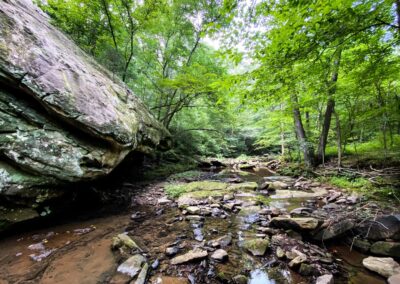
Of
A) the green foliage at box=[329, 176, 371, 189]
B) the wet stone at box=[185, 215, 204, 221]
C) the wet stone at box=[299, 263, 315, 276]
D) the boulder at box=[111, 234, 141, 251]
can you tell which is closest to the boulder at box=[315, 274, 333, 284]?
the wet stone at box=[299, 263, 315, 276]

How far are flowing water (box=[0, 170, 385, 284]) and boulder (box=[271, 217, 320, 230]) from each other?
41 centimetres

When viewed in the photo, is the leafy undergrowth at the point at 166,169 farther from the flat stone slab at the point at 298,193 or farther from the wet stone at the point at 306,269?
the wet stone at the point at 306,269

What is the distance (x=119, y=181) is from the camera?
7746 millimetres

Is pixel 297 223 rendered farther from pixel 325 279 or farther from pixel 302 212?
pixel 325 279

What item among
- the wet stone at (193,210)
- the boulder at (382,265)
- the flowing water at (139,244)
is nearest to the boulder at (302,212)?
the flowing water at (139,244)

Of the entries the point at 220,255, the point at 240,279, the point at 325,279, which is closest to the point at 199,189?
the point at 220,255

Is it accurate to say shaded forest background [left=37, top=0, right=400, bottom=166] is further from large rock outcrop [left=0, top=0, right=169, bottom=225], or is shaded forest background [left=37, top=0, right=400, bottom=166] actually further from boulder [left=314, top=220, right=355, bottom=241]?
large rock outcrop [left=0, top=0, right=169, bottom=225]

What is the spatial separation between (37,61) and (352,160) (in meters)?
10.5

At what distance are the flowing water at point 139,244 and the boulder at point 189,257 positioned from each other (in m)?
0.10

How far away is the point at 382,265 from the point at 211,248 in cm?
247

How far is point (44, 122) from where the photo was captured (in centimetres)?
395

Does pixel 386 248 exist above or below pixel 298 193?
below

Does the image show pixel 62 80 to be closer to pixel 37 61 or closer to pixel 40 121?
pixel 37 61

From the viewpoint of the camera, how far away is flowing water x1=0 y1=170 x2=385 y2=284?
2.62m
